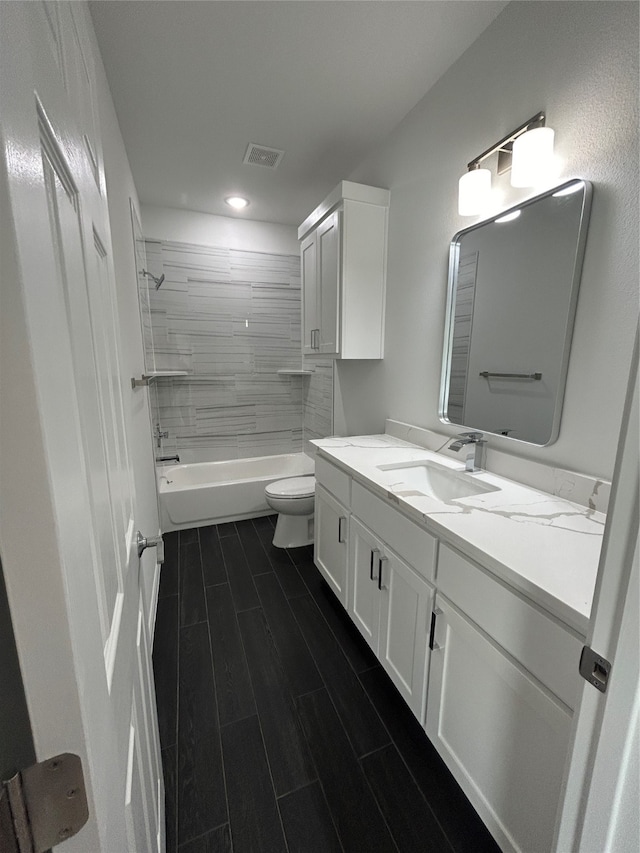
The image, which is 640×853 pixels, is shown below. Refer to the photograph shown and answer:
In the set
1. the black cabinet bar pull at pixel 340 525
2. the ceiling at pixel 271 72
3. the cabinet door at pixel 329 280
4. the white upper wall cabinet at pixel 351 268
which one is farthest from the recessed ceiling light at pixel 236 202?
the black cabinet bar pull at pixel 340 525

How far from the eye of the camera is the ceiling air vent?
211 cm

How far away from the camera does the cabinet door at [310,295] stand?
2371 mm

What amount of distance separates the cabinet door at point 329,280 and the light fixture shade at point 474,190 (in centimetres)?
74

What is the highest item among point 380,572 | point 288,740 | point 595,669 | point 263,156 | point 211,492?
point 263,156

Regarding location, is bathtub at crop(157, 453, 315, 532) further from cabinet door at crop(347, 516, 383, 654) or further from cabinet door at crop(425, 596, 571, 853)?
cabinet door at crop(425, 596, 571, 853)

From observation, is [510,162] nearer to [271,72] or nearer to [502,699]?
[271,72]

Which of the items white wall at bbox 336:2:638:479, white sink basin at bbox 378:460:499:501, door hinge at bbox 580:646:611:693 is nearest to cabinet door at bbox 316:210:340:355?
white wall at bbox 336:2:638:479

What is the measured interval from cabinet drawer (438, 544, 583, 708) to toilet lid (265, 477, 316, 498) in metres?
1.41

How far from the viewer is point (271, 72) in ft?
5.16

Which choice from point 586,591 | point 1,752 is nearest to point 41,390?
point 1,752

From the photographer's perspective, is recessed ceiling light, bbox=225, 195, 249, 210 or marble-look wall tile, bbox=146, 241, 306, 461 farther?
marble-look wall tile, bbox=146, 241, 306, 461

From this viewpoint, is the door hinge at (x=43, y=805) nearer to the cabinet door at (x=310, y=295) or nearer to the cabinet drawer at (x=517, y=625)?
the cabinet drawer at (x=517, y=625)

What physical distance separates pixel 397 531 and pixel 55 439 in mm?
1159

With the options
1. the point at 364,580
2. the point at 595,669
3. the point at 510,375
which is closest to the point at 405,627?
the point at 364,580
